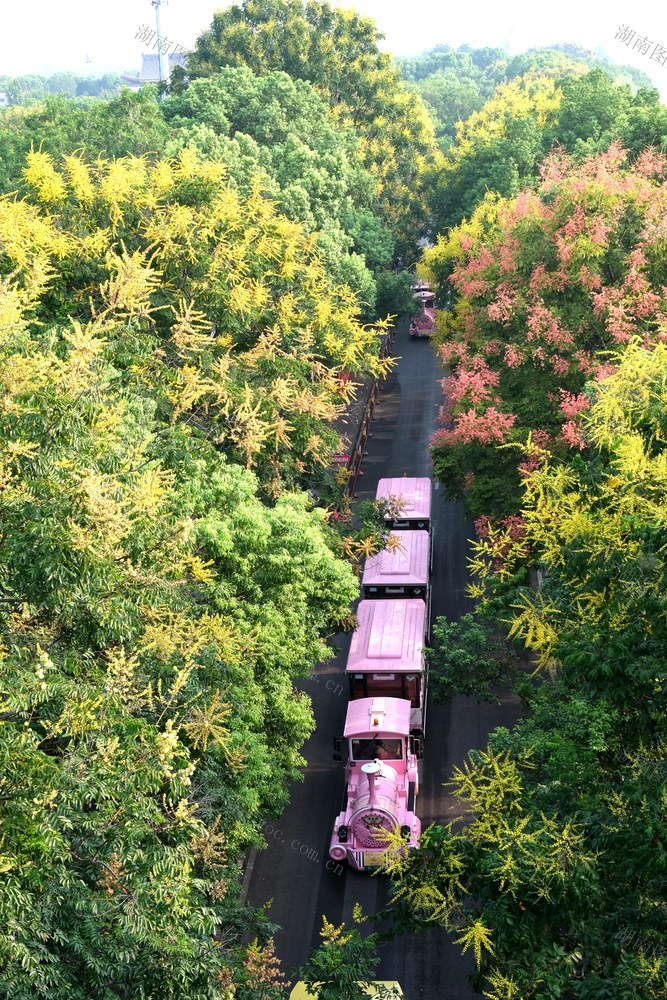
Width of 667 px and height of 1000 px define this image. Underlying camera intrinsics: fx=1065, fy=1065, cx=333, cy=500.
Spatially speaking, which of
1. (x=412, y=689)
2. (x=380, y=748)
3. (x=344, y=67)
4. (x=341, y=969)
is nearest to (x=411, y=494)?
(x=412, y=689)

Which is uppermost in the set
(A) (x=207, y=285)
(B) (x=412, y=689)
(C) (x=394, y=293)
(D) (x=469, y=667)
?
(C) (x=394, y=293)

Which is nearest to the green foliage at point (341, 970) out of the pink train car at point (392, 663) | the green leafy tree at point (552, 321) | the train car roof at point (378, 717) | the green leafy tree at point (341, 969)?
the green leafy tree at point (341, 969)

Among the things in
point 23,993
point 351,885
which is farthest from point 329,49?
point 23,993

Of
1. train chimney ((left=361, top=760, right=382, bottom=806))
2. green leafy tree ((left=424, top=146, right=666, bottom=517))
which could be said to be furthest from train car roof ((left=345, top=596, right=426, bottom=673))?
green leafy tree ((left=424, top=146, right=666, bottom=517))

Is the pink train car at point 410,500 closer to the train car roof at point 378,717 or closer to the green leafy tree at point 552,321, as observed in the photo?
the green leafy tree at point 552,321

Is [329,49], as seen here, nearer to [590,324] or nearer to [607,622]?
[590,324]

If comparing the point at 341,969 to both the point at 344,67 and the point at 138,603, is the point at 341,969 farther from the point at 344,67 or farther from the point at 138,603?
the point at 344,67
